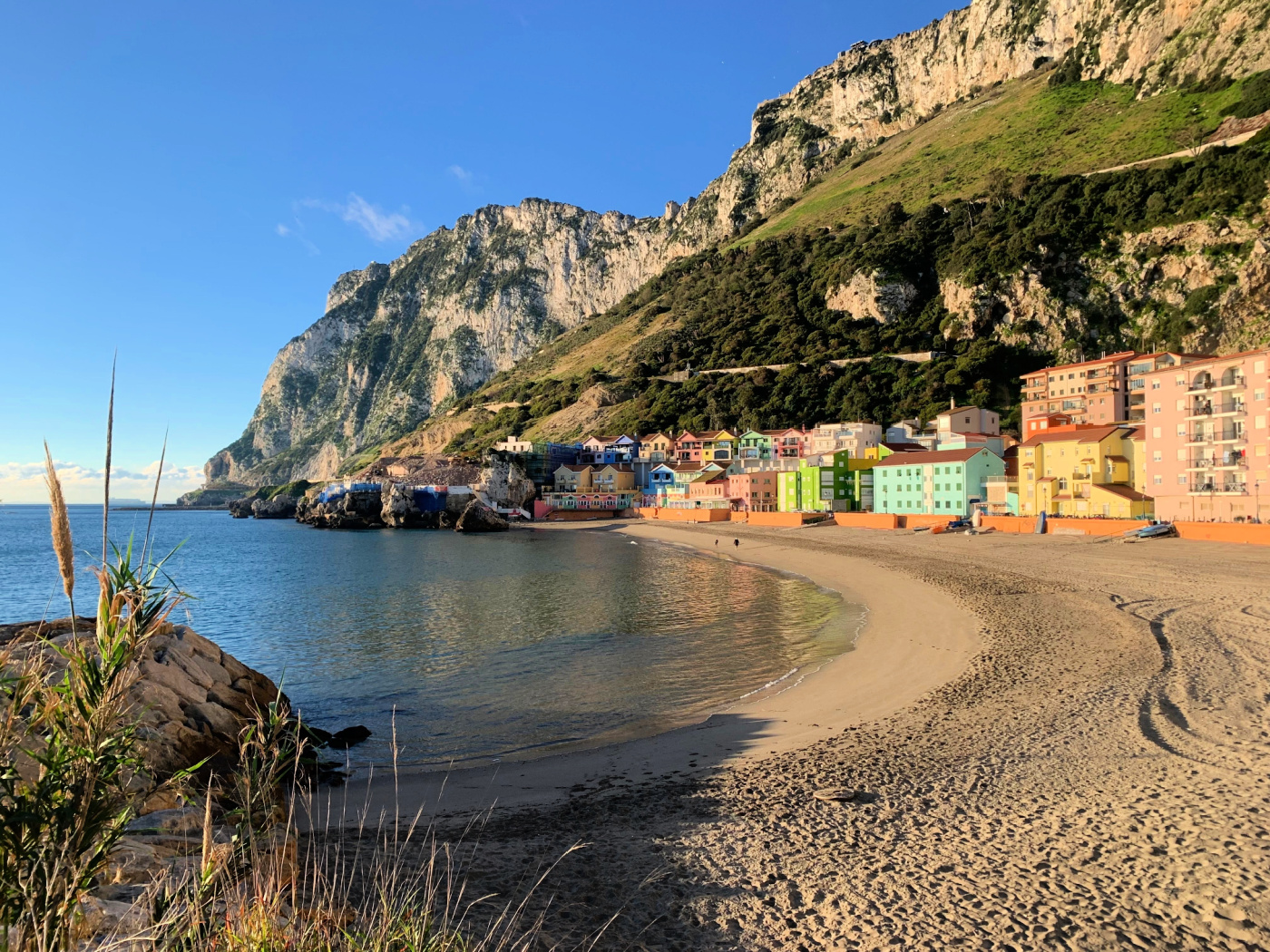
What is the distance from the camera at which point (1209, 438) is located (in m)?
40.6

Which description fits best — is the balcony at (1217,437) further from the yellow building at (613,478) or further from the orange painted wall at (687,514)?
the yellow building at (613,478)

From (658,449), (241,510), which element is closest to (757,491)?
(658,449)

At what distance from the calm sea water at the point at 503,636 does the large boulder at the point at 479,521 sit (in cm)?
3212

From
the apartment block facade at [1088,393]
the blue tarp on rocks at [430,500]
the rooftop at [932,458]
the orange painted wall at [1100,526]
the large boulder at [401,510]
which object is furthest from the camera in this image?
the blue tarp on rocks at [430,500]

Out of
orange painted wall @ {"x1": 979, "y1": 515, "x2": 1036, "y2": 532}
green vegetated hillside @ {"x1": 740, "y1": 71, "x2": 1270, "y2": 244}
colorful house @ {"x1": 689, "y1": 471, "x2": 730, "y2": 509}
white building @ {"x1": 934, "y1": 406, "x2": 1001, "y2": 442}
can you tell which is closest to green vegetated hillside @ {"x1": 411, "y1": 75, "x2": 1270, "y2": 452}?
green vegetated hillside @ {"x1": 740, "y1": 71, "x2": 1270, "y2": 244}

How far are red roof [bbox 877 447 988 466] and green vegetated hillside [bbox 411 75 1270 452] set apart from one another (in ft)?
72.8

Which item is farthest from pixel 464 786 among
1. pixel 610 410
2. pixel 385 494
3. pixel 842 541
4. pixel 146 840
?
pixel 610 410

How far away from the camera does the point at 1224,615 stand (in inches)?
741

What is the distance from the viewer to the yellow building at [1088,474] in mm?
45000

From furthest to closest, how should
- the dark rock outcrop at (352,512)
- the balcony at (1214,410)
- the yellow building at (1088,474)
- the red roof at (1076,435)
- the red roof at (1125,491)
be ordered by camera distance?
the dark rock outcrop at (352,512) < the red roof at (1076,435) < the yellow building at (1088,474) < the red roof at (1125,491) < the balcony at (1214,410)

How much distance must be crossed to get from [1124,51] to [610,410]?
103539 mm

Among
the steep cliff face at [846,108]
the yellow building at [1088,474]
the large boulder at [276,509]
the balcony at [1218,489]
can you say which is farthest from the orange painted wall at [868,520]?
the large boulder at [276,509]

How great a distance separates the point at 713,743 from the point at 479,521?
72629 mm

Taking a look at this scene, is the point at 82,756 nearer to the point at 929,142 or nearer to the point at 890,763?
the point at 890,763
